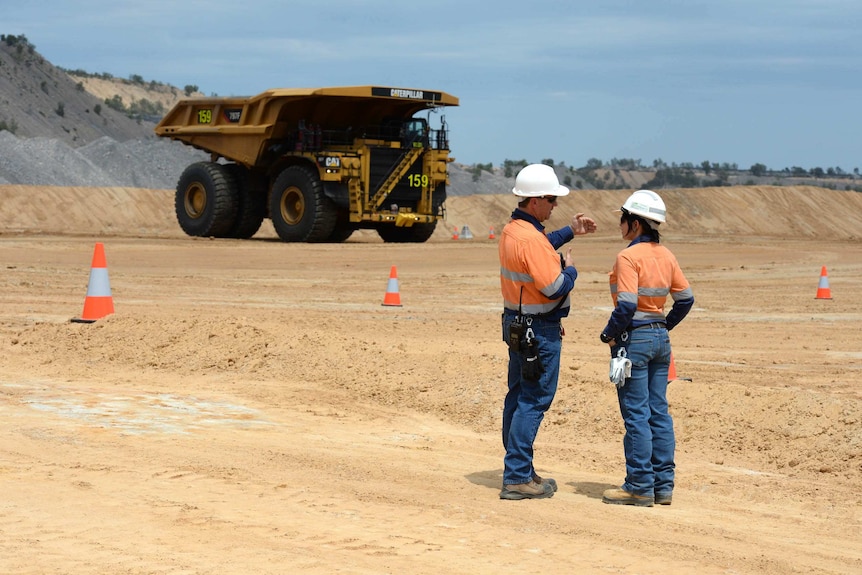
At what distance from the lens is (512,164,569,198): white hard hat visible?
7.00 m

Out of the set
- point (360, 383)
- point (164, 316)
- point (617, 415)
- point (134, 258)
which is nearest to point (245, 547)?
point (617, 415)

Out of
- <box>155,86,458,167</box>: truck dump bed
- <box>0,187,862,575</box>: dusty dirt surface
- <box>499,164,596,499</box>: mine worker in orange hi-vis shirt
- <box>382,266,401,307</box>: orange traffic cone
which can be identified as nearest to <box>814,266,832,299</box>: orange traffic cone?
<box>0,187,862,575</box>: dusty dirt surface

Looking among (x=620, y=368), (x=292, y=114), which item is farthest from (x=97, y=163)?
(x=620, y=368)

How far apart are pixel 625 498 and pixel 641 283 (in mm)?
1177

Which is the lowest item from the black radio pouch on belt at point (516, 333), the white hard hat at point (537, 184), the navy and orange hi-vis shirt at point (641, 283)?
the black radio pouch on belt at point (516, 333)

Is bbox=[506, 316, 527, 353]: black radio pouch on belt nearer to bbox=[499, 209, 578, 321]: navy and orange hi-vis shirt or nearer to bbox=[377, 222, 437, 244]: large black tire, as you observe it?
bbox=[499, 209, 578, 321]: navy and orange hi-vis shirt

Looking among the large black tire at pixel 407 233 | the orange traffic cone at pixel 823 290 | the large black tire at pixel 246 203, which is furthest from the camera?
the large black tire at pixel 246 203

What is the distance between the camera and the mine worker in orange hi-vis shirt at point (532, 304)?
688cm

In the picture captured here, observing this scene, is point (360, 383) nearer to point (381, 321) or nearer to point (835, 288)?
point (381, 321)

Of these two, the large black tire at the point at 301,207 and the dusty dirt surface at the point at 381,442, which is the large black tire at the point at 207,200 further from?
the dusty dirt surface at the point at 381,442

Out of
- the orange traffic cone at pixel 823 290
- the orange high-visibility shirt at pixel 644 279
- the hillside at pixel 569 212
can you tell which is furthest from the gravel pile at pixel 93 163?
the orange high-visibility shirt at pixel 644 279

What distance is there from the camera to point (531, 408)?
7086 mm

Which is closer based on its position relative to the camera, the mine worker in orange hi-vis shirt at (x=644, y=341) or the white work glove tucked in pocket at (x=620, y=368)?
the white work glove tucked in pocket at (x=620, y=368)

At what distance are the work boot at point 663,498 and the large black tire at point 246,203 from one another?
24974 millimetres
